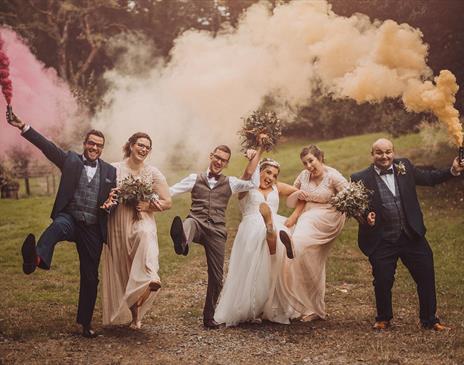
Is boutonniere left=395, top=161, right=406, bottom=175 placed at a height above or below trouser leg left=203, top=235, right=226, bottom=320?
above

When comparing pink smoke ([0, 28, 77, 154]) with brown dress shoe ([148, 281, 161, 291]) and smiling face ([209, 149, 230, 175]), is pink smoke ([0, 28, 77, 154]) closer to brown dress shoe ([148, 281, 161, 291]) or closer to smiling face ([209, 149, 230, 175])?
smiling face ([209, 149, 230, 175])

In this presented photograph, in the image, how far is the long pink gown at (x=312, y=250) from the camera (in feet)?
28.7

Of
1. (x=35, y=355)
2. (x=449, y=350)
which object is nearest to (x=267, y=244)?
(x=449, y=350)

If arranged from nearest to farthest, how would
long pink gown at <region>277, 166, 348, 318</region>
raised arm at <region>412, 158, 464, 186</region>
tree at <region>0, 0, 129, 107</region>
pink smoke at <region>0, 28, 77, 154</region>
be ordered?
raised arm at <region>412, 158, 464, 186</region>
long pink gown at <region>277, 166, 348, 318</region>
pink smoke at <region>0, 28, 77, 154</region>
tree at <region>0, 0, 129, 107</region>

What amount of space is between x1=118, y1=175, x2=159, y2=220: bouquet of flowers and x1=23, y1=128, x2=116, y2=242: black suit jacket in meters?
0.20

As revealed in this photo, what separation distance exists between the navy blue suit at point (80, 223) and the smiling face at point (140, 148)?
437 millimetres

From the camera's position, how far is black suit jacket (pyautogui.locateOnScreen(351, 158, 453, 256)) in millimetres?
8094

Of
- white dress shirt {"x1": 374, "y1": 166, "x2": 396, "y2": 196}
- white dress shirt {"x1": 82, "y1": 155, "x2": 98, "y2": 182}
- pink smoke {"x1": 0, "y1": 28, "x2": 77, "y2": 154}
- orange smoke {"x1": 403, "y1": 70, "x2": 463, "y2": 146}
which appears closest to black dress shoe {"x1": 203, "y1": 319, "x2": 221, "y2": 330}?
white dress shirt {"x1": 82, "y1": 155, "x2": 98, "y2": 182}

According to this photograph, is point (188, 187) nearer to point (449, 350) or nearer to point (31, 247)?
point (31, 247)

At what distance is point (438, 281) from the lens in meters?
11.4

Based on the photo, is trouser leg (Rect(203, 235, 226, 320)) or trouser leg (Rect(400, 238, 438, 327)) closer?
trouser leg (Rect(400, 238, 438, 327))

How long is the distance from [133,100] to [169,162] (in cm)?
493

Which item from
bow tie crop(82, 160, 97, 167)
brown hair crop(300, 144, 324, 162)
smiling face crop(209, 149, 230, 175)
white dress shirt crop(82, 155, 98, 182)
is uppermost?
brown hair crop(300, 144, 324, 162)

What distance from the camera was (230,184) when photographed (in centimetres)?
869
